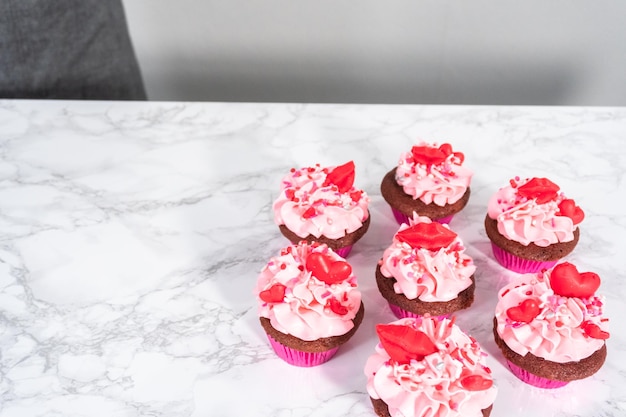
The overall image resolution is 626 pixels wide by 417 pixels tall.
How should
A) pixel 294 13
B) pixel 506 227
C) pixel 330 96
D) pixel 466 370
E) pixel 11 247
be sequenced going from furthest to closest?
pixel 330 96 < pixel 294 13 < pixel 11 247 < pixel 506 227 < pixel 466 370

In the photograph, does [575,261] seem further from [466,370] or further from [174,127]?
[174,127]

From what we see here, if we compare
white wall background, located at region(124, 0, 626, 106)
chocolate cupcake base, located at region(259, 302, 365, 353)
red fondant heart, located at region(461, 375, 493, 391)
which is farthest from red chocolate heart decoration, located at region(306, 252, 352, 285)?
white wall background, located at region(124, 0, 626, 106)

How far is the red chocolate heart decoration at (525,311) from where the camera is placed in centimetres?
139

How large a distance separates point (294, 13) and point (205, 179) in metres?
0.84

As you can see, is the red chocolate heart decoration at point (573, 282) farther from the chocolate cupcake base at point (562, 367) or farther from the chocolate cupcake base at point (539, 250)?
the chocolate cupcake base at point (539, 250)

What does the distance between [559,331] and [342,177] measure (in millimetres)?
631

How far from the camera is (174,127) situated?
222cm

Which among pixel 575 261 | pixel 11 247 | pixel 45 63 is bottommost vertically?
pixel 575 261

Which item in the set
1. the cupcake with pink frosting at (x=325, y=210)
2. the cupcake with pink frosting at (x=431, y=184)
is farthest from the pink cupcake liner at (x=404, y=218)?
the cupcake with pink frosting at (x=325, y=210)

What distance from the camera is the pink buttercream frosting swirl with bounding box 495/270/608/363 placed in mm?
1371

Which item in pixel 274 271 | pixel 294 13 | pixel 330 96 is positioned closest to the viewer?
pixel 274 271

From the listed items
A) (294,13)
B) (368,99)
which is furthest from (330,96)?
(294,13)

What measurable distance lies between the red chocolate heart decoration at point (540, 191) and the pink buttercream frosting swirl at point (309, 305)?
0.52 metres

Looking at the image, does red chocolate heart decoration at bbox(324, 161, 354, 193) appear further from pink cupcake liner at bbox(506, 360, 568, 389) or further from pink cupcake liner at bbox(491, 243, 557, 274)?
pink cupcake liner at bbox(506, 360, 568, 389)
